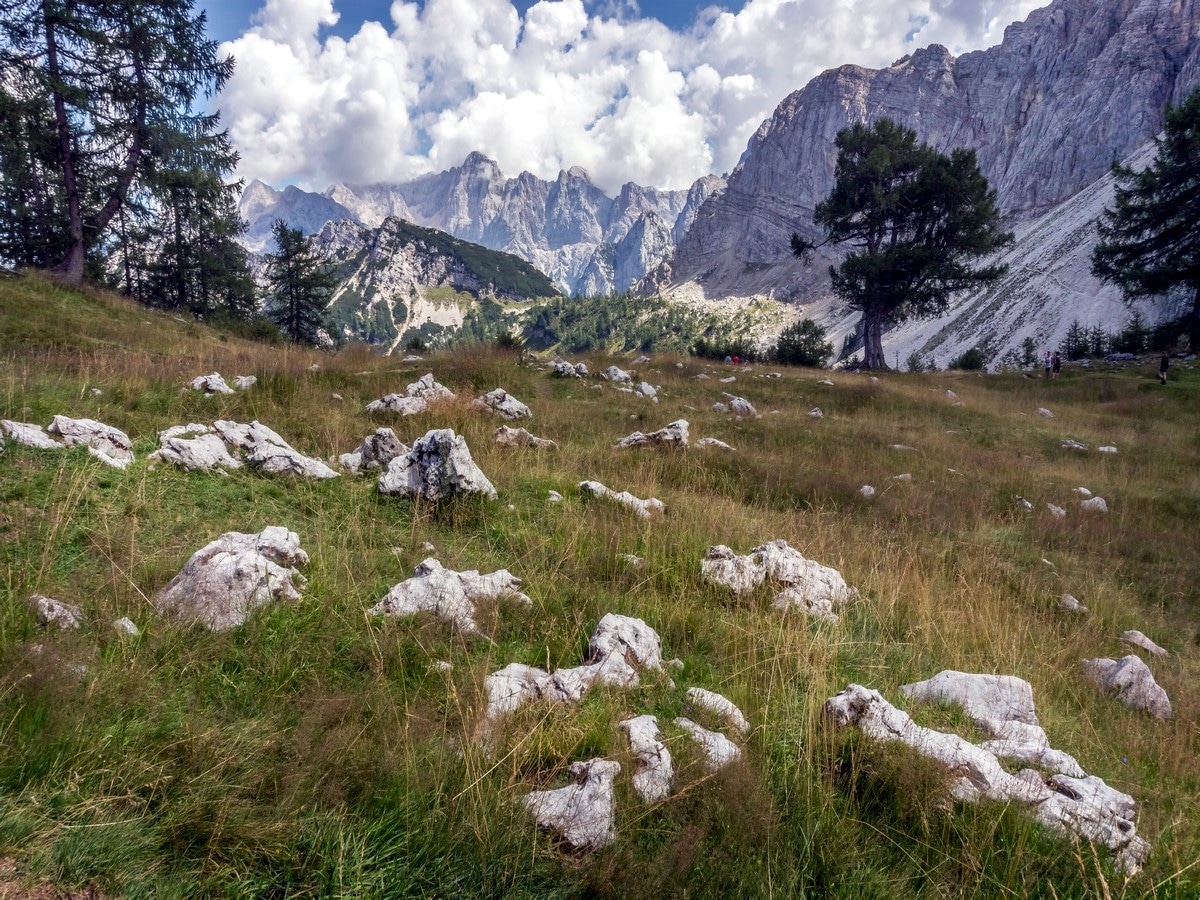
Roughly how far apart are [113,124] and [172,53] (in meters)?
3.62

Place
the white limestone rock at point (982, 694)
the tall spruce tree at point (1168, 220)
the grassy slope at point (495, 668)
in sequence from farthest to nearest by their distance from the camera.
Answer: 1. the tall spruce tree at point (1168, 220)
2. the white limestone rock at point (982, 694)
3. the grassy slope at point (495, 668)

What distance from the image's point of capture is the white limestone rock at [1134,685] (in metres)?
3.32

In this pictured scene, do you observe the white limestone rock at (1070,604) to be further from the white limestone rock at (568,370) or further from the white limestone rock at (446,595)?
the white limestone rock at (568,370)

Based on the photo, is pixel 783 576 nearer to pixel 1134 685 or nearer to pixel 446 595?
pixel 1134 685

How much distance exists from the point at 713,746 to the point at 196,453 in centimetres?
480

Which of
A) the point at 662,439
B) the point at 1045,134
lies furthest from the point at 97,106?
the point at 1045,134

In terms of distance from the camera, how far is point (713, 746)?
219 centimetres

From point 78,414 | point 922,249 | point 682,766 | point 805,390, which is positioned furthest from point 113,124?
point 922,249

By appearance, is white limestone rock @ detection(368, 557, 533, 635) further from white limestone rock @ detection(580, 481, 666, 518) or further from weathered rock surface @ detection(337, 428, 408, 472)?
weathered rock surface @ detection(337, 428, 408, 472)

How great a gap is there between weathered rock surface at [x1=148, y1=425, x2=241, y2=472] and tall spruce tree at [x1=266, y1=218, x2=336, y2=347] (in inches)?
1210

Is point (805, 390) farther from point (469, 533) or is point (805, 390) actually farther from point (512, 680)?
point (512, 680)

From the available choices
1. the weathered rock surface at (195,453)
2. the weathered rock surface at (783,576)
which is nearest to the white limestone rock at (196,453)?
the weathered rock surface at (195,453)

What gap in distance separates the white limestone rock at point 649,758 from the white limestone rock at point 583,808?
11 cm

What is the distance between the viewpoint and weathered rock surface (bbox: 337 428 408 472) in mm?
5613
